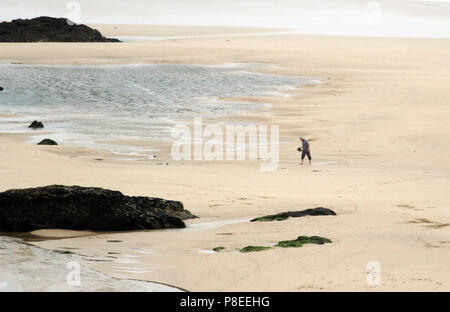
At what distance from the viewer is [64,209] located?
11.5 meters

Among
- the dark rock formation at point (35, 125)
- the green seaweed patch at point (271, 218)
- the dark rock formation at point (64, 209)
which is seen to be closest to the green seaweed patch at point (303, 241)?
the green seaweed patch at point (271, 218)

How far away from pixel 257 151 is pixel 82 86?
16.7m

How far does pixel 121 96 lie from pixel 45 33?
33560mm

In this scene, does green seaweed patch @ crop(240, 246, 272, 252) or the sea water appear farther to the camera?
the sea water

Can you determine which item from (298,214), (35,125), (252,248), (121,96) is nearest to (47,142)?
(35,125)

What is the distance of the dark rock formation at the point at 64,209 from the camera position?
1152 centimetres

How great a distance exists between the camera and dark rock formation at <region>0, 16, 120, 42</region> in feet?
211

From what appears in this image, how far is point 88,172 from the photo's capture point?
1669 cm

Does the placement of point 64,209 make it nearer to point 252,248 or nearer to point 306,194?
point 252,248

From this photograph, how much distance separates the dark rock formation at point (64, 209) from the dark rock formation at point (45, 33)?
53918 mm

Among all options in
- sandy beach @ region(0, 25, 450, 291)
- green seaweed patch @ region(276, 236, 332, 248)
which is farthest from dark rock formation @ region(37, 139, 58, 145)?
green seaweed patch @ region(276, 236, 332, 248)

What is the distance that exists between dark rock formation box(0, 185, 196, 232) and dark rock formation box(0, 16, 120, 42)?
5392 cm

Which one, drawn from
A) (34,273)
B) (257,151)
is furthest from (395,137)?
(34,273)

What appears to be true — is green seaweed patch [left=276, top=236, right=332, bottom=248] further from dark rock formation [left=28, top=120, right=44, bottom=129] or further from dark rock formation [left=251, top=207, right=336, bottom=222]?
dark rock formation [left=28, top=120, right=44, bottom=129]
